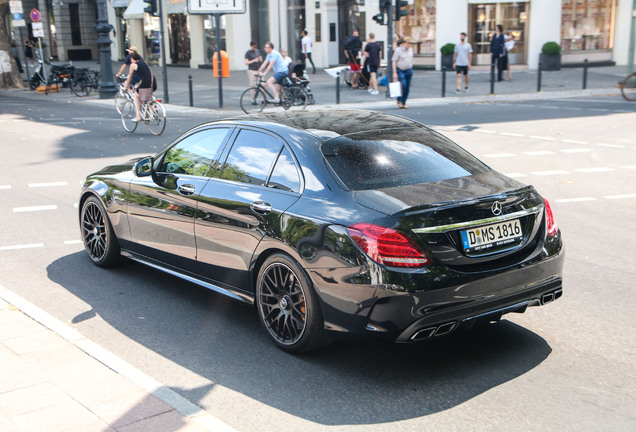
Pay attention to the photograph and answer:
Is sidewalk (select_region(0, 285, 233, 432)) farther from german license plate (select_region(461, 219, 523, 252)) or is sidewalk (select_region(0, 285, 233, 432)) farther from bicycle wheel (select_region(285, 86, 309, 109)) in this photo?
bicycle wheel (select_region(285, 86, 309, 109))

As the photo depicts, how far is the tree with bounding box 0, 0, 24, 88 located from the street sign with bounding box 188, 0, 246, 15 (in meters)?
10.7

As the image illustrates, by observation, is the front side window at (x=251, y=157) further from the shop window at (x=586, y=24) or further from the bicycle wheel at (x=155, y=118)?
the shop window at (x=586, y=24)

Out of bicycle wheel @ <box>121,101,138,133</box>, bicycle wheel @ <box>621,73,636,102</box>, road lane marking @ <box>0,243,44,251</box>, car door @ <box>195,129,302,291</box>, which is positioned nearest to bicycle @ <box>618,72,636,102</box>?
bicycle wheel @ <box>621,73,636,102</box>

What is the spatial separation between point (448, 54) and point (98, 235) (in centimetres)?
2872

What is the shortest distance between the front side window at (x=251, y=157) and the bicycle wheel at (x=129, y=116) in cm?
1273

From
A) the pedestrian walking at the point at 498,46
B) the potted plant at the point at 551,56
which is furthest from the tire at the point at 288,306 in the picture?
the potted plant at the point at 551,56

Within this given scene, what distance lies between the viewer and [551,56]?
32594 mm

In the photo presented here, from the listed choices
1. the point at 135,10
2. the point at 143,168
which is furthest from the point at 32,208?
the point at 135,10

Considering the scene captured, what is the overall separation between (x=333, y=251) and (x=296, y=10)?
125 feet

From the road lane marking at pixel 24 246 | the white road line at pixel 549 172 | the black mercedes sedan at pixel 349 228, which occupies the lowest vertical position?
the white road line at pixel 549 172

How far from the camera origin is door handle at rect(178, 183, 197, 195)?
5.90m

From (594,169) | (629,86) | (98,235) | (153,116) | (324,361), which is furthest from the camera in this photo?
(629,86)

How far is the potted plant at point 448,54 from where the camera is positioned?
3391 centimetres

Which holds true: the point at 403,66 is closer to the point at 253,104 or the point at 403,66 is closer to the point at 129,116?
the point at 253,104
